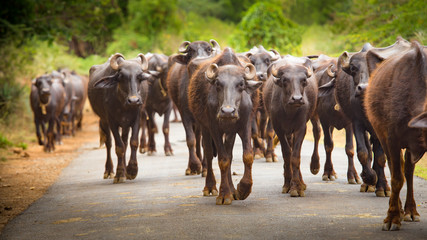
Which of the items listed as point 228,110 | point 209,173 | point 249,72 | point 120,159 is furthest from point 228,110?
point 120,159

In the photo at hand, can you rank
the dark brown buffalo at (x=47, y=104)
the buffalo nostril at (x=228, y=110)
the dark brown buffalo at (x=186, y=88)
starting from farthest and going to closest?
the dark brown buffalo at (x=47, y=104)
the dark brown buffalo at (x=186, y=88)
the buffalo nostril at (x=228, y=110)

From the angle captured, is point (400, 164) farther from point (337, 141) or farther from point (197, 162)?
point (337, 141)

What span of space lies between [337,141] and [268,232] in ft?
42.7

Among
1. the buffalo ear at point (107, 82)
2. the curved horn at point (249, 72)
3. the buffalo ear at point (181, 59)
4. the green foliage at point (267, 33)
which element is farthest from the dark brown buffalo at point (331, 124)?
the green foliage at point (267, 33)

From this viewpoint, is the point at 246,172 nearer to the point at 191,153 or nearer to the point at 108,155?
the point at 191,153

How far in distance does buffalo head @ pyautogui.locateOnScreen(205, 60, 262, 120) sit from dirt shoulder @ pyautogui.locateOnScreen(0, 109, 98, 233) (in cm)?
316

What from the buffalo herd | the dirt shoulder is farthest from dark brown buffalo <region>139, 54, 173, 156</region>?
the dirt shoulder

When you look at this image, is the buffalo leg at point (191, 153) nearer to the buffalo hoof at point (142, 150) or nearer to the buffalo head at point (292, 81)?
the buffalo head at point (292, 81)

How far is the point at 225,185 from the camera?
889 centimetres

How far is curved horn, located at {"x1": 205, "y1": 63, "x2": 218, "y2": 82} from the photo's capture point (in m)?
8.92

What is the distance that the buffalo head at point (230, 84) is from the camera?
8485 millimetres

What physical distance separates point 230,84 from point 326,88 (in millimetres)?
2593

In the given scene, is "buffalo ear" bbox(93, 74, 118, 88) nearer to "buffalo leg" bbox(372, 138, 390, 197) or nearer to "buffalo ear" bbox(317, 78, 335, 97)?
"buffalo ear" bbox(317, 78, 335, 97)

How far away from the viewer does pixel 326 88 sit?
35.5 ft
